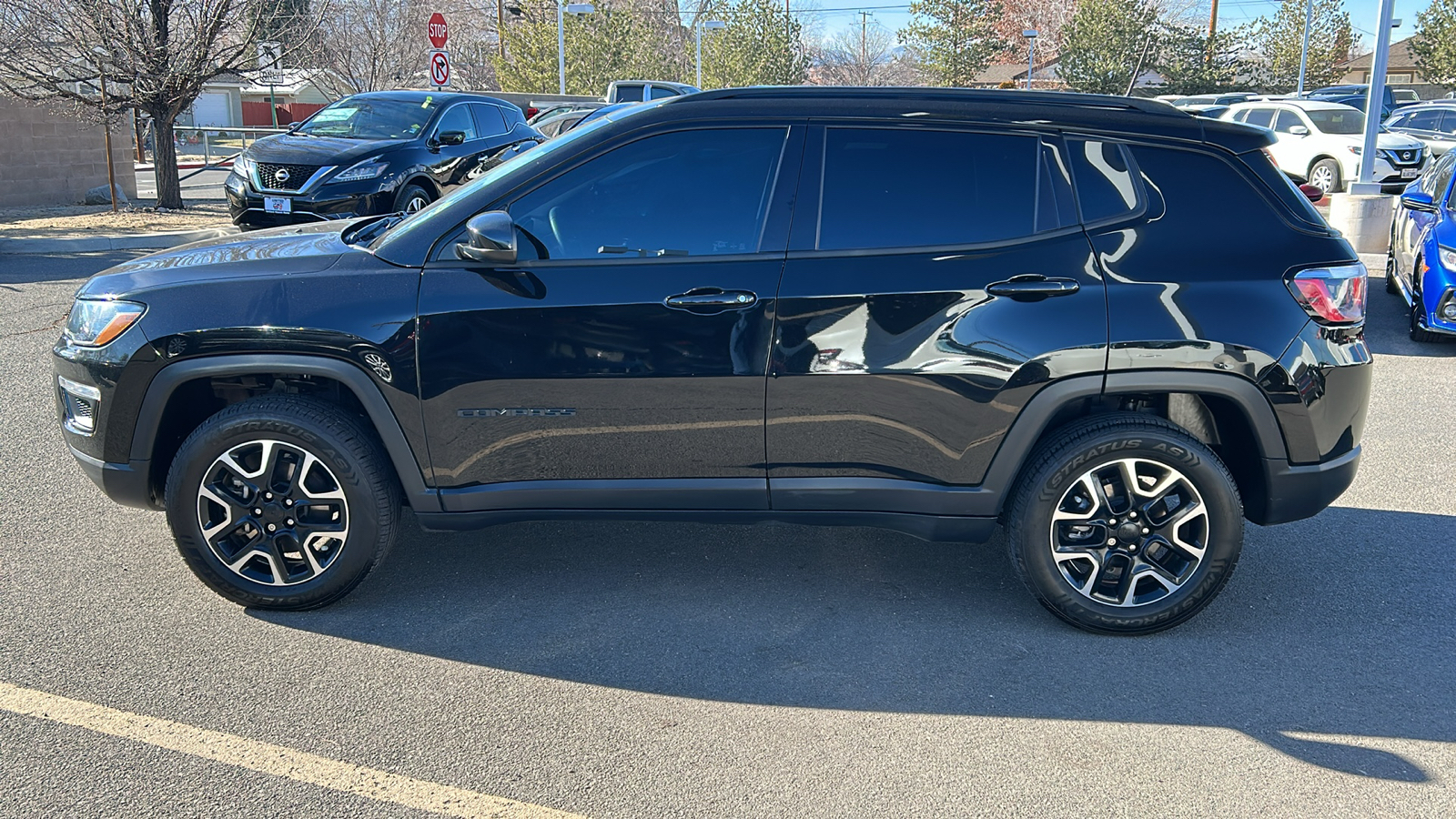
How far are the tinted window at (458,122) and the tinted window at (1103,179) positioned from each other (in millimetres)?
10597

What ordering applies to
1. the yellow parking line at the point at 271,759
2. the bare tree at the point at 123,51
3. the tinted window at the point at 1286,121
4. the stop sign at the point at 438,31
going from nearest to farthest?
1. the yellow parking line at the point at 271,759
2. the bare tree at the point at 123,51
3. the stop sign at the point at 438,31
4. the tinted window at the point at 1286,121

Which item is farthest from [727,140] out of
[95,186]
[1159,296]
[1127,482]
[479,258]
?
[95,186]

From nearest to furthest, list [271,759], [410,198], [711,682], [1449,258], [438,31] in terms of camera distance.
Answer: [271,759] < [711,682] < [1449,258] < [410,198] < [438,31]

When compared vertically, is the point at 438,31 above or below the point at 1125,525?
above

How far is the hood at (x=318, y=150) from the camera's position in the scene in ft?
39.5

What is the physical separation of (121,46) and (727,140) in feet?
46.5

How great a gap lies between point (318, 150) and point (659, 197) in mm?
9646

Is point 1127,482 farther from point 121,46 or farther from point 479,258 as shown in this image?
point 121,46

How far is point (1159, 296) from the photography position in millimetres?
3725

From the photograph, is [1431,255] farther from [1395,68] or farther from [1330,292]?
[1395,68]

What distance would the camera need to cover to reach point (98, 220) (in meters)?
15.2

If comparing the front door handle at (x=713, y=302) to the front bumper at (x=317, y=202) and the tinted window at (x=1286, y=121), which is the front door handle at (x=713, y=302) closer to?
the front bumper at (x=317, y=202)

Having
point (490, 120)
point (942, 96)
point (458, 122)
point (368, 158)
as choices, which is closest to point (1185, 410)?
point (942, 96)

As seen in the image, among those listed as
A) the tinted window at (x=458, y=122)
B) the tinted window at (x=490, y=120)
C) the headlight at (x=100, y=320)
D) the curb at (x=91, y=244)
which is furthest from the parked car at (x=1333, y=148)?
the headlight at (x=100, y=320)
